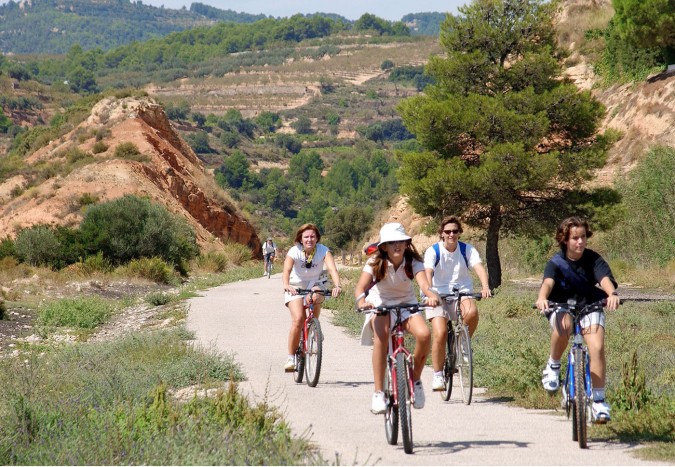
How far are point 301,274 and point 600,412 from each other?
16.6 feet

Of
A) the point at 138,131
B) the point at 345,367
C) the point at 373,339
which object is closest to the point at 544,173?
the point at 345,367

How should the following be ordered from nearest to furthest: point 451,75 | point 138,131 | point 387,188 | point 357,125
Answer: point 451,75, point 138,131, point 387,188, point 357,125

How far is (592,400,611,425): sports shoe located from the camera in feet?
25.6

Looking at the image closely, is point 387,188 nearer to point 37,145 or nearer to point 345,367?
point 37,145

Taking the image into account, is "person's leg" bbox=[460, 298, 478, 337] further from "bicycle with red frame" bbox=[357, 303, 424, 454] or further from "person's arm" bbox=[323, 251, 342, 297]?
"bicycle with red frame" bbox=[357, 303, 424, 454]

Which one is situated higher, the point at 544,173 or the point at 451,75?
the point at 451,75

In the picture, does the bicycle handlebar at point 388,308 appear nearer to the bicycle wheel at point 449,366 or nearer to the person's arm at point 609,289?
the person's arm at point 609,289

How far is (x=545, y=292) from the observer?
827cm

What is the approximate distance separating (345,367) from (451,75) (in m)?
20.5

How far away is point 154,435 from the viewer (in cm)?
749

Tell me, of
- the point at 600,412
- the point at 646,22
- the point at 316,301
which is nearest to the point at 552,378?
the point at 600,412

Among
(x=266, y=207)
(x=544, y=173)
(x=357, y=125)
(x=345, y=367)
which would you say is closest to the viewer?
(x=345, y=367)

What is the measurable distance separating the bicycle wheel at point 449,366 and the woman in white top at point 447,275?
4.7 inches

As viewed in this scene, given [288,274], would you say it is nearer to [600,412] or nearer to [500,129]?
[600,412]
